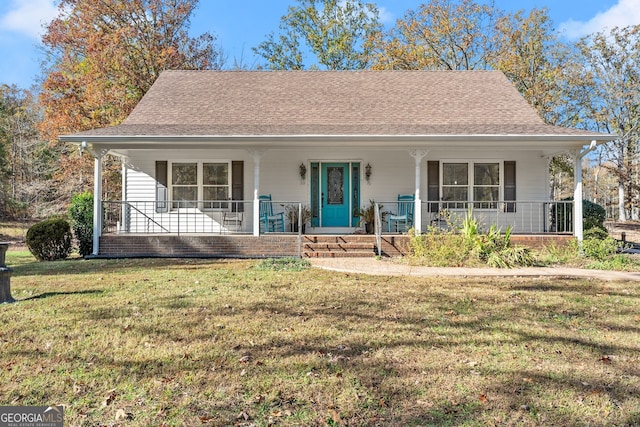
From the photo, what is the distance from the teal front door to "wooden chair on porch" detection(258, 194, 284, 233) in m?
1.39

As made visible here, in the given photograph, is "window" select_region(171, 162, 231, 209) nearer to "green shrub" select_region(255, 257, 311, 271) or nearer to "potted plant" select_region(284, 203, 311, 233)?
"potted plant" select_region(284, 203, 311, 233)

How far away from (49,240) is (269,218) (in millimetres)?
5736

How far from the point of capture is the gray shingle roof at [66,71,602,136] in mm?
11398

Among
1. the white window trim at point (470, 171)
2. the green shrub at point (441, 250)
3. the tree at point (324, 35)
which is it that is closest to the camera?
the green shrub at point (441, 250)

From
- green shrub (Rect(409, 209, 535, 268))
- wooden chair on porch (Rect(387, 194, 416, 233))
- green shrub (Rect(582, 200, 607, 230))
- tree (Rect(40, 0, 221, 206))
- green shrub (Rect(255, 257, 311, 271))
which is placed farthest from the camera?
tree (Rect(40, 0, 221, 206))

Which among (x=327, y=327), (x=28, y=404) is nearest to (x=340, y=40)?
(x=327, y=327)

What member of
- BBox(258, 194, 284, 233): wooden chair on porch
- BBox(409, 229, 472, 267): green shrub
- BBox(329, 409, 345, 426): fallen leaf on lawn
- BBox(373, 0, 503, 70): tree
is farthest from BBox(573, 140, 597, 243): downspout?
BBox(373, 0, 503, 70): tree

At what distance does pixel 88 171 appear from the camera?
21172 mm

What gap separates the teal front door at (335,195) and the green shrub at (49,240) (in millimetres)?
7174

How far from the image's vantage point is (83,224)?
459 inches

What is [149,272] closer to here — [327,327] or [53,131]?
[327,327]

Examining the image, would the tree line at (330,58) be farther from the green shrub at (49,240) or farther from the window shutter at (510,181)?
the green shrub at (49,240)

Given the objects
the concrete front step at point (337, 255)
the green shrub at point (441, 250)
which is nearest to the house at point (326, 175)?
the concrete front step at point (337, 255)

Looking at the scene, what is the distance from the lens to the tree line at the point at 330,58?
20266 millimetres
